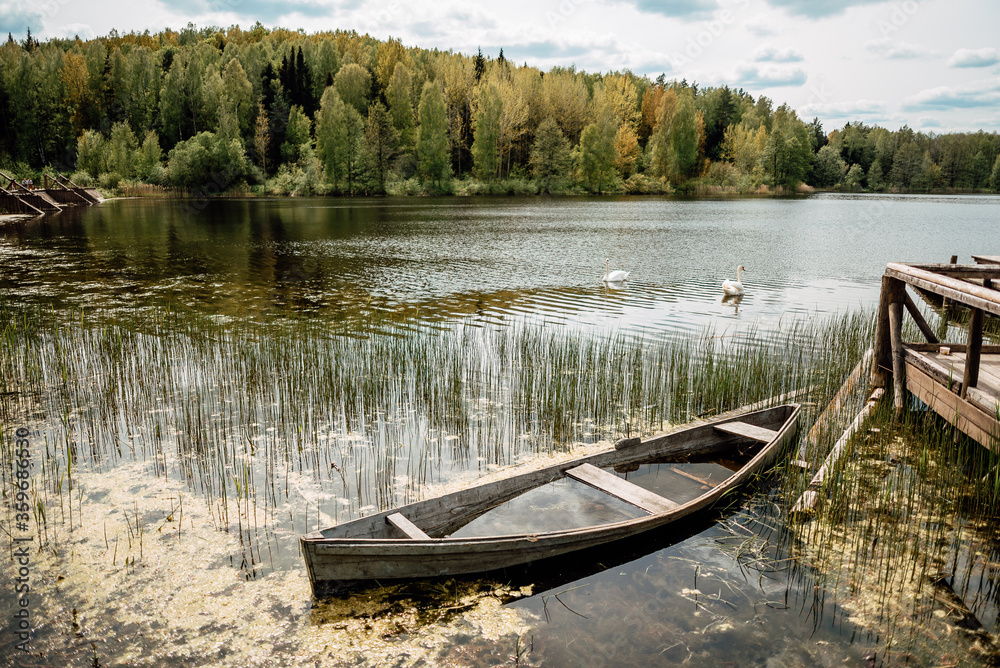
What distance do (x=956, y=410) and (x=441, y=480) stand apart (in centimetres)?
558

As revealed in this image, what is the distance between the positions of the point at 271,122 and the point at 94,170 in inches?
860

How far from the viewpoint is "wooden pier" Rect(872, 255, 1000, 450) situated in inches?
246

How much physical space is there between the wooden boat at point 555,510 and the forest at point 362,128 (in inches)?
2693

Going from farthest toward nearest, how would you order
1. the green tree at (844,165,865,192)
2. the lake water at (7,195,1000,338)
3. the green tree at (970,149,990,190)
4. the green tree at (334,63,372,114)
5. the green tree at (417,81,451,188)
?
the green tree at (970,149,990,190) < the green tree at (844,165,865,192) < the green tree at (334,63,372,114) < the green tree at (417,81,451,188) < the lake water at (7,195,1000,338)

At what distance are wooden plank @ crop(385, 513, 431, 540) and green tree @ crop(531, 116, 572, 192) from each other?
76.6 m

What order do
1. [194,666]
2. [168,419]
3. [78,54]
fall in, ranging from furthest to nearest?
[78,54]
[168,419]
[194,666]

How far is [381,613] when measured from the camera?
446 centimetres

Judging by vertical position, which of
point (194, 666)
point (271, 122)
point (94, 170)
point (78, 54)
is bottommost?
→ point (194, 666)

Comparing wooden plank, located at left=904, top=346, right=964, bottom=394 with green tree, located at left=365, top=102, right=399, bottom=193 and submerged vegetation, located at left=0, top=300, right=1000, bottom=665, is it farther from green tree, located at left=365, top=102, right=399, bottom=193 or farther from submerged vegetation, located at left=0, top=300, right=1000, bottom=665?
green tree, located at left=365, top=102, right=399, bottom=193

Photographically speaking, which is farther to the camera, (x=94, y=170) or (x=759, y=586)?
(x=94, y=170)

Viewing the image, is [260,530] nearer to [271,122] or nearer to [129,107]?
[271,122]

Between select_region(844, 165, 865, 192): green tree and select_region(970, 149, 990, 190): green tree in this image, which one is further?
select_region(970, 149, 990, 190): green tree

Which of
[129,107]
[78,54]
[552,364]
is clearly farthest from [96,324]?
[78,54]

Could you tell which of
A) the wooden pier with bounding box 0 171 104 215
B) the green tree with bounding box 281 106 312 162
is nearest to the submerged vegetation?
the wooden pier with bounding box 0 171 104 215
